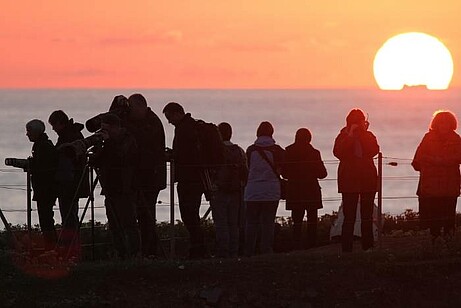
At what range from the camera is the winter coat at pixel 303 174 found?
18.9 metres

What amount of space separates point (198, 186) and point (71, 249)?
171 centimetres

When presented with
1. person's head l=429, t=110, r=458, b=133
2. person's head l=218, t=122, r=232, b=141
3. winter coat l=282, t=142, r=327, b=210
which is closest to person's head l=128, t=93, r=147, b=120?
person's head l=218, t=122, r=232, b=141

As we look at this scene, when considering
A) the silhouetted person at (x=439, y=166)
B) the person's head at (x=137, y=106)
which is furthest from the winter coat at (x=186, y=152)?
the silhouetted person at (x=439, y=166)

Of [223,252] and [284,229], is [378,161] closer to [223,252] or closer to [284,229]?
[223,252]

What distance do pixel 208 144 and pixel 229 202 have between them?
1.04 meters

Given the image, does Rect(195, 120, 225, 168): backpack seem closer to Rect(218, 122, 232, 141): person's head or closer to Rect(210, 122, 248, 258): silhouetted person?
Rect(210, 122, 248, 258): silhouetted person

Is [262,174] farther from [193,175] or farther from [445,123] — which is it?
[445,123]

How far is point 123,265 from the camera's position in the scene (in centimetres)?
1584

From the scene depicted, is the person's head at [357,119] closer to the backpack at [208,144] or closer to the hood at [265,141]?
the hood at [265,141]

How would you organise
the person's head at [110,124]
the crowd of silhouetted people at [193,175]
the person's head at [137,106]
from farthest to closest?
the person's head at [137,106] < the crowd of silhouetted people at [193,175] < the person's head at [110,124]

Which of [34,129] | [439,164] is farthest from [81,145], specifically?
[439,164]

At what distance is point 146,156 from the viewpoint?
17.4 metres

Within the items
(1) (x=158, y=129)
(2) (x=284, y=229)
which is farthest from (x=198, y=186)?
(2) (x=284, y=229)

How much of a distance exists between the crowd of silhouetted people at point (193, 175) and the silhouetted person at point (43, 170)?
0.01m
